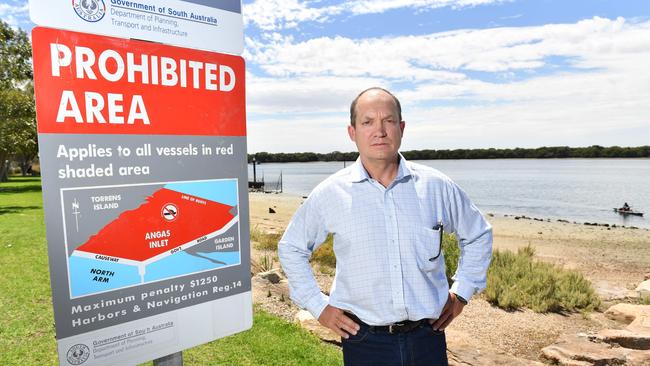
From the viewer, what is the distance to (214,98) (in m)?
2.35

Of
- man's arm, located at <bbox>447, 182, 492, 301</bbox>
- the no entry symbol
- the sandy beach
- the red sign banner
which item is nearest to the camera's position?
the red sign banner

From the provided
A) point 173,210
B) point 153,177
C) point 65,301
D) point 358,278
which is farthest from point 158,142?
point 358,278

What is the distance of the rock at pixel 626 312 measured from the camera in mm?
7402

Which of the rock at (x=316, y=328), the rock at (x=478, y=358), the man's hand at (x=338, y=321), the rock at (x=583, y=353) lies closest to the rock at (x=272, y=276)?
the rock at (x=316, y=328)

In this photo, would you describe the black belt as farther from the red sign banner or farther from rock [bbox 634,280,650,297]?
rock [bbox 634,280,650,297]

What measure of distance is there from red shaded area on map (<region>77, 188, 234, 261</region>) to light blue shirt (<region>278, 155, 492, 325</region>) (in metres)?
0.53

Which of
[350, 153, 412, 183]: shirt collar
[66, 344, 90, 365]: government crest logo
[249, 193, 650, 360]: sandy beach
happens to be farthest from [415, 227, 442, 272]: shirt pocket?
[249, 193, 650, 360]: sandy beach

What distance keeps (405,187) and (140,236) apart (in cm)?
146

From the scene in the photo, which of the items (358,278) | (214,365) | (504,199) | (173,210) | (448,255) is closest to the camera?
(173,210)

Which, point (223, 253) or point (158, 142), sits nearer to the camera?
point (158, 142)

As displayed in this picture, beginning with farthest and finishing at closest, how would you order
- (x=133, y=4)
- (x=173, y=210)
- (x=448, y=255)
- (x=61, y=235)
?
(x=448, y=255) < (x=173, y=210) < (x=133, y=4) < (x=61, y=235)

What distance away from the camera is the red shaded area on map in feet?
6.76

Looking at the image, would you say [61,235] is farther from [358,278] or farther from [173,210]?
[358,278]

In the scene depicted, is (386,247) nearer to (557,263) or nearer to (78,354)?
(78,354)
